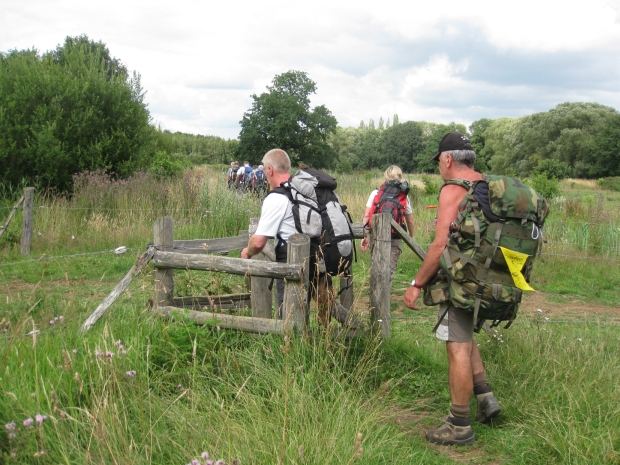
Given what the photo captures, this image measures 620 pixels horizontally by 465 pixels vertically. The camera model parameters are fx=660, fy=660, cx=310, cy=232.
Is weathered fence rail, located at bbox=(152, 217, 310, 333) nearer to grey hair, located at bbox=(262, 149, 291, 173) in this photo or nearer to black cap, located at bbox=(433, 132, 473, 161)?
grey hair, located at bbox=(262, 149, 291, 173)

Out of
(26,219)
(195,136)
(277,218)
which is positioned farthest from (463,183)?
(195,136)

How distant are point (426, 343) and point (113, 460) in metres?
3.94

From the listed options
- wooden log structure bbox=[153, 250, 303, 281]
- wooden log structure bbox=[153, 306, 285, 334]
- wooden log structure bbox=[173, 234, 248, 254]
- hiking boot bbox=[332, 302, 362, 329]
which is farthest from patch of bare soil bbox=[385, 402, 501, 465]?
wooden log structure bbox=[173, 234, 248, 254]

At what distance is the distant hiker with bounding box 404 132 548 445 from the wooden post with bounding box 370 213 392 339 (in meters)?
1.50

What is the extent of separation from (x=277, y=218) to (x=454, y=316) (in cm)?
162

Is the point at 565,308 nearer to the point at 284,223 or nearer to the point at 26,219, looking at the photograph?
the point at 284,223

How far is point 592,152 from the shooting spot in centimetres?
5969

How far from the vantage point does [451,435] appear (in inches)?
169

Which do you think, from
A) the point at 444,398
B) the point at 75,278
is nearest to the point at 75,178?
the point at 75,278

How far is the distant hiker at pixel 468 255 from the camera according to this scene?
4.05m

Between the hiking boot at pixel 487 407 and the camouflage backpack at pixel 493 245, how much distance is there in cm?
70

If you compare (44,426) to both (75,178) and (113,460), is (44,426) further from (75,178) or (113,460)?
(75,178)

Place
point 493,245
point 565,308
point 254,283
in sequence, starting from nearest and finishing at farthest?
point 493,245 → point 254,283 → point 565,308

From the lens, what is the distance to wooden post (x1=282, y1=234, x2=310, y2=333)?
185 inches
